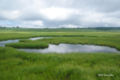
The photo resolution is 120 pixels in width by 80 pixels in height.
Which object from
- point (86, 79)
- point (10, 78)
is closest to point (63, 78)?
point (86, 79)

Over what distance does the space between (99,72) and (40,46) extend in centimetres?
1778

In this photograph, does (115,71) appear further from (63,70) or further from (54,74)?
(54,74)

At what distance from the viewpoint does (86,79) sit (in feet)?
15.3

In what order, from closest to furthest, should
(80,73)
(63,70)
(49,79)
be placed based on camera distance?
(49,79)
(80,73)
(63,70)

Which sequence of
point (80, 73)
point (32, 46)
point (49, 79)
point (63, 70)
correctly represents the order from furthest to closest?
point (32, 46)
point (63, 70)
point (80, 73)
point (49, 79)

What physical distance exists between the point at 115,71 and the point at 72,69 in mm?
3357

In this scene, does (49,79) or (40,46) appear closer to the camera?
(49,79)

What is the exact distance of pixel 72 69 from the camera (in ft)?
19.6

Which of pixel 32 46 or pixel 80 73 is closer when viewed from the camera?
pixel 80 73

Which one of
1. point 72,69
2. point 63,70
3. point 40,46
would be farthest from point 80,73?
point 40,46

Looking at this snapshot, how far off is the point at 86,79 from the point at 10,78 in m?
4.96

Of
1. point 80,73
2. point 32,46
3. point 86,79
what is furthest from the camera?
point 32,46

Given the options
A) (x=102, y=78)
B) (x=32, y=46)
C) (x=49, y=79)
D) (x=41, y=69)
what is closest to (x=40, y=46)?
(x=32, y=46)

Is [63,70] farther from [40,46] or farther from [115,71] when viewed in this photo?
[40,46]
